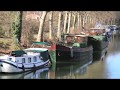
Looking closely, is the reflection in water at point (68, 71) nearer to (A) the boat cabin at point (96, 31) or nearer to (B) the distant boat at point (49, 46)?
(B) the distant boat at point (49, 46)

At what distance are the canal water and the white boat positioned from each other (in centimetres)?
17

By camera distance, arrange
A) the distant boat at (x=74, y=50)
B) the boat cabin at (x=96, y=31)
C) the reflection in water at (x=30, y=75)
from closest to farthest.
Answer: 1. the reflection in water at (x=30, y=75)
2. the boat cabin at (x=96, y=31)
3. the distant boat at (x=74, y=50)

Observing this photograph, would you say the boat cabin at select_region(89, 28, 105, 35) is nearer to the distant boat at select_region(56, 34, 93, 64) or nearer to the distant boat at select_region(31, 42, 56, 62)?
the distant boat at select_region(56, 34, 93, 64)

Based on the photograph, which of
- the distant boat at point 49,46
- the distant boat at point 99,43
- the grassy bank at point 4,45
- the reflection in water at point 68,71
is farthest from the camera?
the distant boat at point 99,43

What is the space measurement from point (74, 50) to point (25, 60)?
1332 millimetres

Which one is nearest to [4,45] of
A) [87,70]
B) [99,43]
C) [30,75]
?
[30,75]

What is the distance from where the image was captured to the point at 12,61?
711 centimetres

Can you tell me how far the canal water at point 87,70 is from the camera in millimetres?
6566

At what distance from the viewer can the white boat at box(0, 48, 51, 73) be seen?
22.9 ft

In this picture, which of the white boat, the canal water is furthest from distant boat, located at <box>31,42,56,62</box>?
the canal water

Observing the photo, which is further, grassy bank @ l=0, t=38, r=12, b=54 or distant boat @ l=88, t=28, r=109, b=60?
distant boat @ l=88, t=28, r=109, b=60

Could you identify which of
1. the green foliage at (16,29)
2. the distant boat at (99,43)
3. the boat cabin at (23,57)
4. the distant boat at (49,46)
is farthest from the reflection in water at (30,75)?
the distant boat at (99,43)

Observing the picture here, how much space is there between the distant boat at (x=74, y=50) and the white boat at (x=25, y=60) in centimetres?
42

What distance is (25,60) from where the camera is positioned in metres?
7.26
